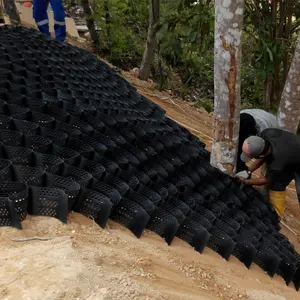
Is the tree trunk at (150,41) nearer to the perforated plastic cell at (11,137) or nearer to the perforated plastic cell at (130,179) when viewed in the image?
the perforated plastic cell at (130,179)

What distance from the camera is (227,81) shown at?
343 cm

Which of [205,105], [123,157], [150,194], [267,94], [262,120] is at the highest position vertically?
[123,157]

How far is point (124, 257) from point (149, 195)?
836mm

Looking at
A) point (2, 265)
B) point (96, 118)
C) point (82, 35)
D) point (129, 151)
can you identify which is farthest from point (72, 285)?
point (82, 35)

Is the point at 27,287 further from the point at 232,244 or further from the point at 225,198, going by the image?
the point at 225,198

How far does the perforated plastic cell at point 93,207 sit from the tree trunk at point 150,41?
5226mm

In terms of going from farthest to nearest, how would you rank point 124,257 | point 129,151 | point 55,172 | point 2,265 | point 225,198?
point 225,198, point 129,151, point 55,172, point 124,257, point 2,265

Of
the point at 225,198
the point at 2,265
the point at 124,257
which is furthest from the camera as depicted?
the point at 225,198

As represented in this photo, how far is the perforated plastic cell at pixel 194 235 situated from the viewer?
2.75 metres

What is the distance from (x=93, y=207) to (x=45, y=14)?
5.09m

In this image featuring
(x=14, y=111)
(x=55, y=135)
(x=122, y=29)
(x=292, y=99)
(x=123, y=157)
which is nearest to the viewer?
(x=55, y=135)

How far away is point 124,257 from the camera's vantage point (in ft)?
6.93

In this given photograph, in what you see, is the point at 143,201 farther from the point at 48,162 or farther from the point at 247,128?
the point at 247,128

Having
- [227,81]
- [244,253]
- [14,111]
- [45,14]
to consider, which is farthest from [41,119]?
[45,14]
